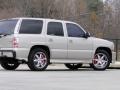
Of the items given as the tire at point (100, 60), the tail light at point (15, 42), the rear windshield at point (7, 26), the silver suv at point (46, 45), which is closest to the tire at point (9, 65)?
the silver suv at point (46, 45)

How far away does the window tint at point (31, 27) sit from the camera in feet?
60.5

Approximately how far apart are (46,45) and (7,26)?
153 cm

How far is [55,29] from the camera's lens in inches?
760

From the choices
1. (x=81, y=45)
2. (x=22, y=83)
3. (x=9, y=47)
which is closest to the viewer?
(x=22, y=83)

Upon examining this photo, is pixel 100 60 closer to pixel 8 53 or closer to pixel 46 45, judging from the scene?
pixel 46 45

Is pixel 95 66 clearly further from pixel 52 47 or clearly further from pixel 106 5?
pixel 106 5

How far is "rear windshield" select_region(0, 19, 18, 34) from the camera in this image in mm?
18469

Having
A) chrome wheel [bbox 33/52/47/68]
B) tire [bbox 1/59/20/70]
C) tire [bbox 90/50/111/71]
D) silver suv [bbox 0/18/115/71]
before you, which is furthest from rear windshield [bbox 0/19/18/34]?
tire [bbox 90/50/111/71]

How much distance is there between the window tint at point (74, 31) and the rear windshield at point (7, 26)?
7.11 feet

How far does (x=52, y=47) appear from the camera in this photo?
19.0 metres

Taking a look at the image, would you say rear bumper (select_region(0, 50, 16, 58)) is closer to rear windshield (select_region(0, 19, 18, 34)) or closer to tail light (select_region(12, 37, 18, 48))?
tail light (select_region(12, 37, 18, 48))

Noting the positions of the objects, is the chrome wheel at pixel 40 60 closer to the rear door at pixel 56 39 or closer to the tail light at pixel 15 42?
the rear door at pixel 56 39

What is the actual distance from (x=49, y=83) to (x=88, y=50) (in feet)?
20.9

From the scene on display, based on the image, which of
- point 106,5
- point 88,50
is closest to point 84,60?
point 88,50
